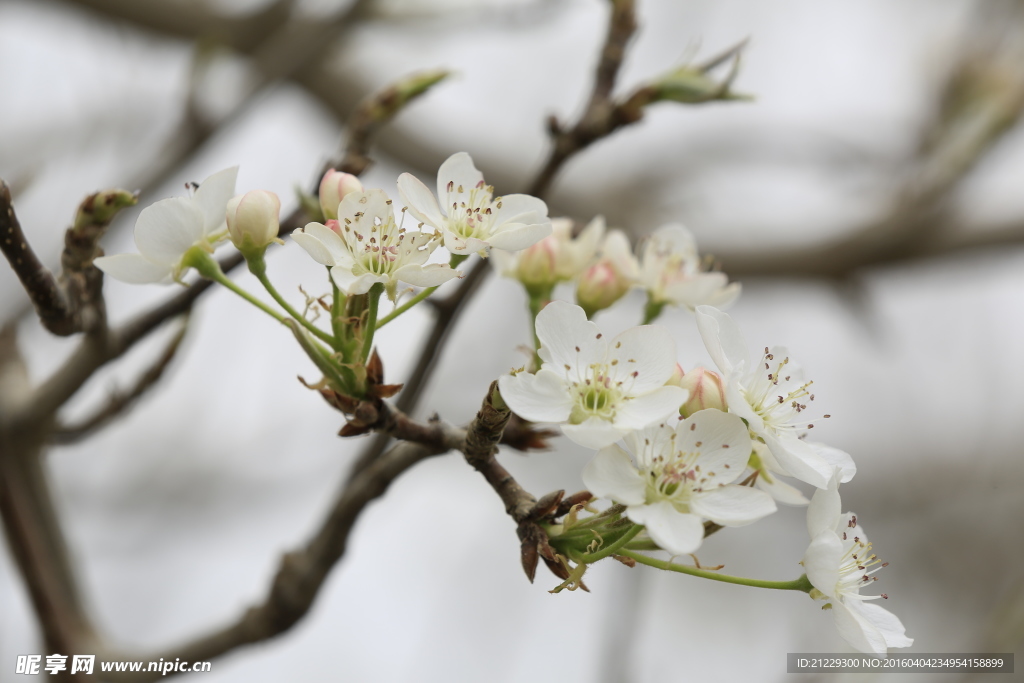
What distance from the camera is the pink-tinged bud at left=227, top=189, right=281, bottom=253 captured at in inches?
35.6

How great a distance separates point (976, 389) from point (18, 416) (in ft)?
14.3

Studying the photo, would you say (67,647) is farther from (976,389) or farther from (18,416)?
(976,389)

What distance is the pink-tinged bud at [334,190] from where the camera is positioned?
2.97 feet

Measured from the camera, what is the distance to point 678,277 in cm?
121

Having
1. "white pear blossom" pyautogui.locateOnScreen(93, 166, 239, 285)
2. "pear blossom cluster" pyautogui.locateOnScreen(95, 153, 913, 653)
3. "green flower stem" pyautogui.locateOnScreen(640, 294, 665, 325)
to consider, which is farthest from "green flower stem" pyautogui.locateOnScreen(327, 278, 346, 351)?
"green flower stem" pyautogui.locateOnScreen(640, 294, 665, 325)

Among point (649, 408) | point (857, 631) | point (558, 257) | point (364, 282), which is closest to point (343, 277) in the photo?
point (364, 282)

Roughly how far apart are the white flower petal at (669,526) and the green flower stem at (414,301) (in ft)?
1.02

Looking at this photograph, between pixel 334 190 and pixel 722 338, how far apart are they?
18.6 inches

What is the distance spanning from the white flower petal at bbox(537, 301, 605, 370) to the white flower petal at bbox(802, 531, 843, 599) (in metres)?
0.30

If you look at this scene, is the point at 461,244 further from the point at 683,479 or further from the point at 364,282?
the point at 683,479

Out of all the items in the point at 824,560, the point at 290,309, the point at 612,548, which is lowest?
the point at 824,560

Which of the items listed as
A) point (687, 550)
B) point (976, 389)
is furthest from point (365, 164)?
point (976, 389)

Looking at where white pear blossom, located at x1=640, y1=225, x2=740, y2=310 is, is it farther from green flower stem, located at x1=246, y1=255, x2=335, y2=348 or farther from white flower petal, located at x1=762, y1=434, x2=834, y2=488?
green flower stem, located at x1=246, y1=255, x2=335, y2=348

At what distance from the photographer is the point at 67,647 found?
1.35m
